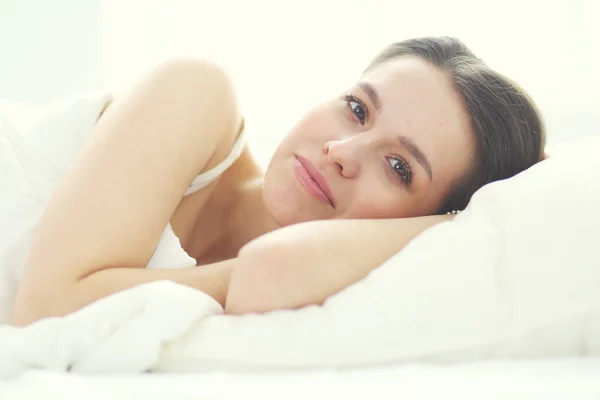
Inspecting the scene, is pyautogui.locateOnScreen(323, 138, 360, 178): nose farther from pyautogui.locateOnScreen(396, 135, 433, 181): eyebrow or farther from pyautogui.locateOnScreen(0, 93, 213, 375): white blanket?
pyautogui.locateOnScreen(0, 93, 213, 375): white blanket

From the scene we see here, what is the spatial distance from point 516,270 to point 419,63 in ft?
1.64

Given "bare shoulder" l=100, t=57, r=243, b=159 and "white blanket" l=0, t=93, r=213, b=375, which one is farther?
"bare shoulder" l=100, t=57, r=243, b=159

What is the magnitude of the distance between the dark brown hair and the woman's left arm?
40 centimetres

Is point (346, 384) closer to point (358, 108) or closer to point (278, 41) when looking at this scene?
point (358, 108)

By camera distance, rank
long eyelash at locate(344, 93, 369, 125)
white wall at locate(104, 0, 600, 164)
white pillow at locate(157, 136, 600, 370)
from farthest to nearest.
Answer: white wall at locate(104, 0, 600, 164)
long eyelash at locate(344, 93, 369, 125)
white pillow at locate(157, 136, 600, 370)

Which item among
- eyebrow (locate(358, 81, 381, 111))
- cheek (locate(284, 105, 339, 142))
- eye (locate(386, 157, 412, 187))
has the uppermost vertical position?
eyebrow (locate(358, 81, 381, 111))

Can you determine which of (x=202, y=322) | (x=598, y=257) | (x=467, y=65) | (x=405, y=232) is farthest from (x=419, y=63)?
(x=202, y=322)

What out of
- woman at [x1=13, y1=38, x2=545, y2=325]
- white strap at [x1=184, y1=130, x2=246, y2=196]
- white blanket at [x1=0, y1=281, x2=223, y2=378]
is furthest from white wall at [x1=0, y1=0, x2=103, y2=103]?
white blanket at [x1=0, y1=281, x2=223, y2=378]

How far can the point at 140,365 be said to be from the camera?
2.01 ft

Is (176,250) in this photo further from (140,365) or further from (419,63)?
(419,63)

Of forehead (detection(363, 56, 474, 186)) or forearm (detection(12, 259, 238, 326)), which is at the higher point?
forehead (detection(363, 56, 474, 186))

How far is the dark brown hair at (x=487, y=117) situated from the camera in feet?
3.44

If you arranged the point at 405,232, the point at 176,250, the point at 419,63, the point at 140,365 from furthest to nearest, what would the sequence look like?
1. the point at 419,63
2. the point at 176,250
3. the point at 405,232
4. the point at 140,365

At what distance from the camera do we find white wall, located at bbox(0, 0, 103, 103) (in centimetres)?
215
